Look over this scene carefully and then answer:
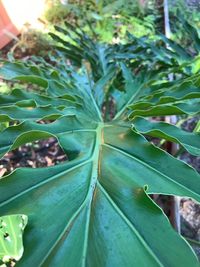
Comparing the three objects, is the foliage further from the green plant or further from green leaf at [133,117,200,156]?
green leaf at [133,117,200,156]

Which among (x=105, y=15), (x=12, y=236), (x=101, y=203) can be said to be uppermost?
(x=105, y=15)

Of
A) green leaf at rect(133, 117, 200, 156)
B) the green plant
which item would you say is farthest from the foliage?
green leaf at rect(133, 117, 200, 156)

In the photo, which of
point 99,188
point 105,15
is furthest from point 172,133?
point 105,15

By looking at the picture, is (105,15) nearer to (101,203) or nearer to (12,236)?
(12,236)

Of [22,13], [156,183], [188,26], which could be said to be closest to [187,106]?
[156,183]

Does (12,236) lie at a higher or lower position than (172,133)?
lower

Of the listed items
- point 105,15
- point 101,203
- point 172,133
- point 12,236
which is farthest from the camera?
point 105,15

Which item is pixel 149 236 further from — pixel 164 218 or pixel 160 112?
pixel 160 112
